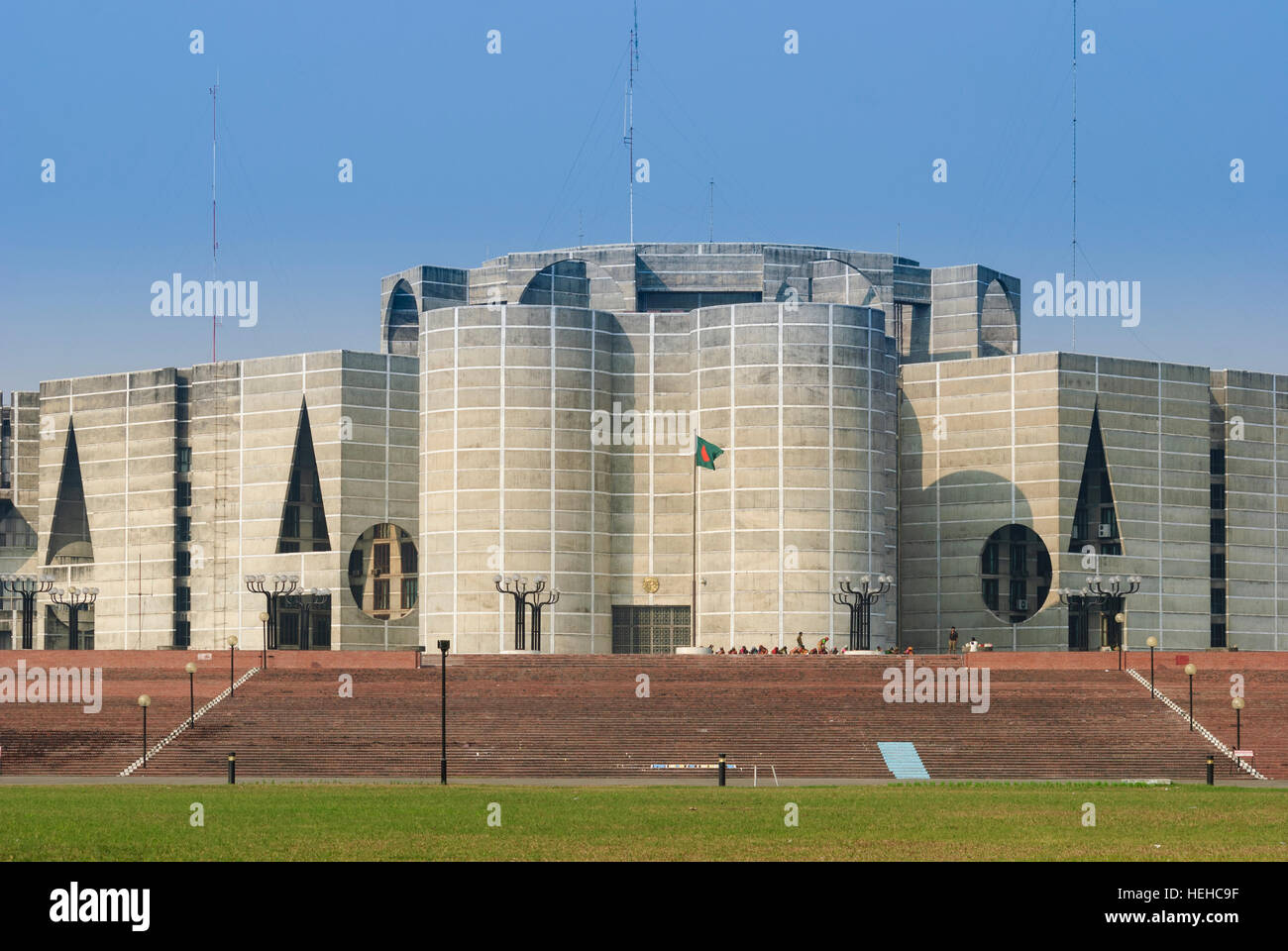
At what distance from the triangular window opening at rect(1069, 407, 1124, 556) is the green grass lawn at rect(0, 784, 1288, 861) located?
176 ft

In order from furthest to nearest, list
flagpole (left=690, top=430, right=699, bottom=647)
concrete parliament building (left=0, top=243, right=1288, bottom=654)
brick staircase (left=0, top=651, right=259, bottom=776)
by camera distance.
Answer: flagpole (left=690, top=430, right=699, bottom=647)
concrete parliament building (left=0, top=243, right=1288, bottom=654)
brick staircase (left=0, top=651, right=259, bottom=776)

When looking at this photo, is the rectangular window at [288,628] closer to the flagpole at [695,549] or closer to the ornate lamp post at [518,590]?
the ornate lamp post at [518,590]

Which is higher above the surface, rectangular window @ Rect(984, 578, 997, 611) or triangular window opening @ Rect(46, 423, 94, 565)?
triangular window opening @ Rect(46, 423, 94, 565)

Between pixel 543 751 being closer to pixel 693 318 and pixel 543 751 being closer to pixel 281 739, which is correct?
pixel 281 739

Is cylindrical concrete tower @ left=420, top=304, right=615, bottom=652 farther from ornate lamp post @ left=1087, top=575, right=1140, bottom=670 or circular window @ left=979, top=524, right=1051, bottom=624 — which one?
ornate lamp post @ left=1087, top=575, right=1140, bottom=670

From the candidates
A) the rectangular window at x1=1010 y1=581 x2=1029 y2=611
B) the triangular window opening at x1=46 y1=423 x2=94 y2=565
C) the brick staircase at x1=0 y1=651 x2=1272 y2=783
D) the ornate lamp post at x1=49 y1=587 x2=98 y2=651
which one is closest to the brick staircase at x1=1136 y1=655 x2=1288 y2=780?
the brick staircase at x1=0 y1=651 x2=1272 y2=783

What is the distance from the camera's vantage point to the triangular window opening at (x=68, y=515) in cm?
10525

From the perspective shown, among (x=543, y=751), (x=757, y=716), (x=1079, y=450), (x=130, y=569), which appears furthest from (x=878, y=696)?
(x=130, y=569)

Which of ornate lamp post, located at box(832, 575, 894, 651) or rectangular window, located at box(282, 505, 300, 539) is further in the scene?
rectangular window, located at box(282, 505, 300, 539)

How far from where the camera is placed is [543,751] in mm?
53312

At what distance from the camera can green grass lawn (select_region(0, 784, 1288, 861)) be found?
83.1 feet

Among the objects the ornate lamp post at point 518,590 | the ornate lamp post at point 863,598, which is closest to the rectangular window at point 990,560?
the ornate lamp post at point 863,598

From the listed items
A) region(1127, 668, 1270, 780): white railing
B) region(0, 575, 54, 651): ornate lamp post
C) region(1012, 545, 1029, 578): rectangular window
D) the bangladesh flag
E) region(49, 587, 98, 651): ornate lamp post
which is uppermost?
the bangladesh flag
